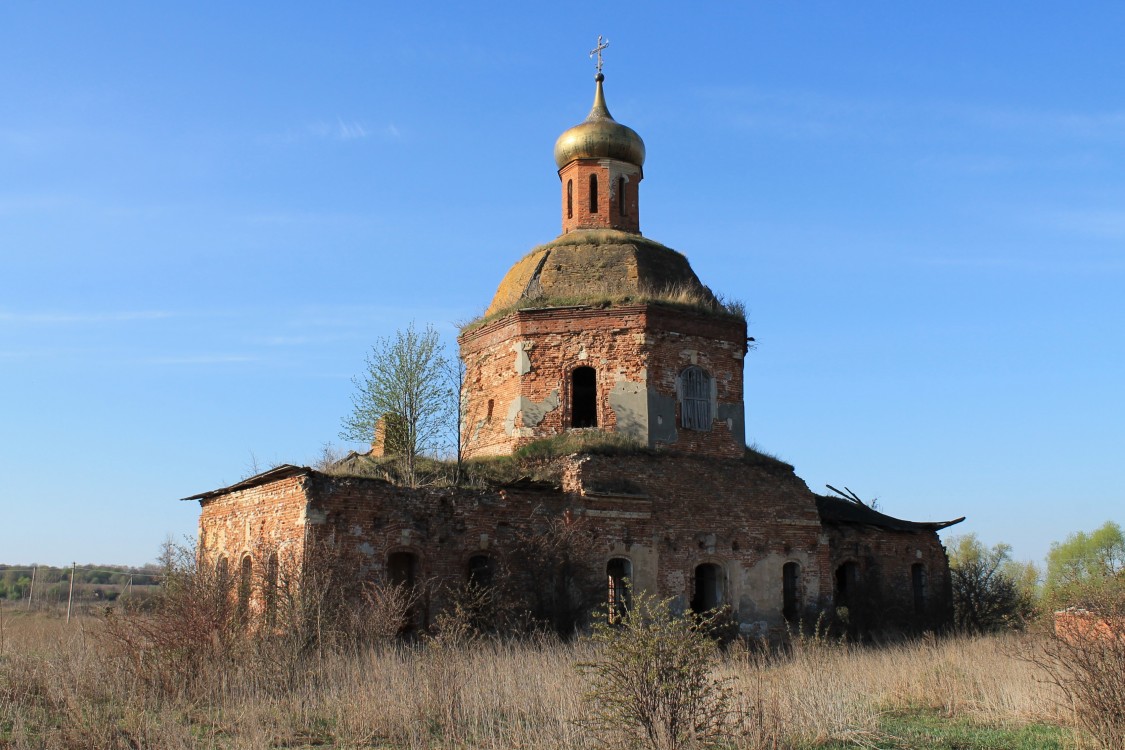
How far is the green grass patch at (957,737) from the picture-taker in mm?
9016

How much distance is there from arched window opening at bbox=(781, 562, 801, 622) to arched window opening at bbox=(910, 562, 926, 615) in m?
4.94

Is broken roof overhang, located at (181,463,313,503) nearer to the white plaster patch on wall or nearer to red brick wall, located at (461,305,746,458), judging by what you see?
the white plaster patch on wall

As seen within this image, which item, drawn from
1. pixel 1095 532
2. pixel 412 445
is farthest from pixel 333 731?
pixel 1095 532

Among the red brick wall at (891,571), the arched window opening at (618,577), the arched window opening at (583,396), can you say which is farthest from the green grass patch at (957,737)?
the red brick wall at (891,571)

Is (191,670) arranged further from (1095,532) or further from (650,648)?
(1095,532)

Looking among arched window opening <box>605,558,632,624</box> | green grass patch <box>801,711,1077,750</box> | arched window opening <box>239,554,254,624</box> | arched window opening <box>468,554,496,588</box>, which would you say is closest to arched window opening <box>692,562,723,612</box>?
arched window opening <box>605,558,632,624</box>

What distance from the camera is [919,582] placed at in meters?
23.1

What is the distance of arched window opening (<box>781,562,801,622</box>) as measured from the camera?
19.3 m

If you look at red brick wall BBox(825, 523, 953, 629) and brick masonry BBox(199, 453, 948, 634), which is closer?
brick masonry BBox(199, 453, 948, 634)

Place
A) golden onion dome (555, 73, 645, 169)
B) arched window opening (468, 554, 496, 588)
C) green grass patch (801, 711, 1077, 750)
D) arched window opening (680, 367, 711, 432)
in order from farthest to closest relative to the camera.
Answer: golden onion dome (555, 73, 645, 169), arched window opening (680, 367, 711, 432), arched window opening (468, 554, 496, 588), green grass patch (801, 711, 1077, 750)

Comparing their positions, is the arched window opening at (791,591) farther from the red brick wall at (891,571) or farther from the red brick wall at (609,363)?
the red brick wall at (609,363)

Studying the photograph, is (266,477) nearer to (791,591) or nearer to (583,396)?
(583,396)

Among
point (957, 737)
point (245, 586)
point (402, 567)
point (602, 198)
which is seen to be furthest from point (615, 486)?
point (957, 737)

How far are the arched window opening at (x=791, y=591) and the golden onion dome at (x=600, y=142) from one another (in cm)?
991
